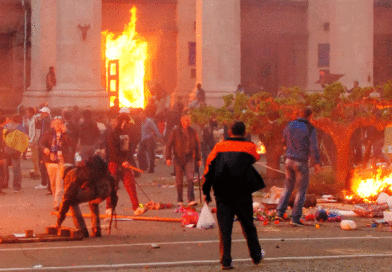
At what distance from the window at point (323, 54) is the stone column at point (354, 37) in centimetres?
748

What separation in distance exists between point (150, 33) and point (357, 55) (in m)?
11.5

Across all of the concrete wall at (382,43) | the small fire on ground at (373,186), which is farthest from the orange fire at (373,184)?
the concrete wall at (382,43)

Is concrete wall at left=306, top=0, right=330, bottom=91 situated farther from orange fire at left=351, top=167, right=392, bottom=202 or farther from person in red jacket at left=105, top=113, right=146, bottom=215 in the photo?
person in red jacket at left=105, top=113, right=146, bottom=215

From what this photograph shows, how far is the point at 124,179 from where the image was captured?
14000 millimetres

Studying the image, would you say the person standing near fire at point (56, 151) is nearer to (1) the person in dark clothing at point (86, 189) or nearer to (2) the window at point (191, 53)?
(1) the person in dark clothing at point (86, 189)

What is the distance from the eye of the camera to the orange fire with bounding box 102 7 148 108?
37.6 m

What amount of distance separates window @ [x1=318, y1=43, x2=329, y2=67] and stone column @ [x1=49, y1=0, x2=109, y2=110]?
1280cm

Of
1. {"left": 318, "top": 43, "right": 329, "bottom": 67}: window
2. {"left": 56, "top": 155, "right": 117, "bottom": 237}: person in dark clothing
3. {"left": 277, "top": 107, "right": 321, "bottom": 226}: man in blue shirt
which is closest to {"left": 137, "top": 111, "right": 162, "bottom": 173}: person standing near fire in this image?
{"left": 277, "top": 107, "right": 321, "bottom": 226}: man in blue shirt

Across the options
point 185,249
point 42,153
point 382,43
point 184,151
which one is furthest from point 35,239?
point 382,43

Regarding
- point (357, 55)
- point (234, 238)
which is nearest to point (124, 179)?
point (234, 238)

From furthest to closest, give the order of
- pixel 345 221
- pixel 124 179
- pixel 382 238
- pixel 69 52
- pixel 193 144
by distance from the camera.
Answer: pixel 69 52 < pixel 193 144 < pixel 124 179 < pixel 345 221 < pixel 382 238

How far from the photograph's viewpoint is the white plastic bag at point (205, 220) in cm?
1202

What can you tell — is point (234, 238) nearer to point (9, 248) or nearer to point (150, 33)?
point (9, 248)

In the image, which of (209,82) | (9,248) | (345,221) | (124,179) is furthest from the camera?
(209,82)
